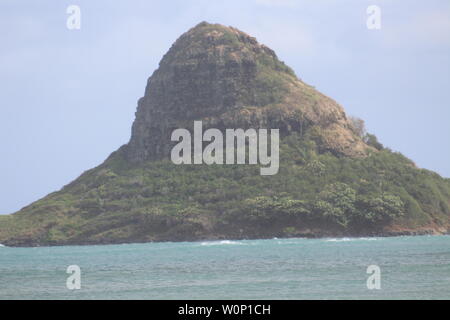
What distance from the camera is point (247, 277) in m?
54.0

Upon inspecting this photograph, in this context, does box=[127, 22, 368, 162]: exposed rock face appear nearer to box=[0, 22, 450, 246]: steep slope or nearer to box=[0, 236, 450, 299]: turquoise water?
box=[0, 22, 450, 246]: steep slope

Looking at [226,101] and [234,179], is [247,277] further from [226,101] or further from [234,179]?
[226,101]

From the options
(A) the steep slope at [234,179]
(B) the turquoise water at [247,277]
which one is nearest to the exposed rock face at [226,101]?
(A) the steep slope at [234,179]

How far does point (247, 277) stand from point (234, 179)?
310 feet

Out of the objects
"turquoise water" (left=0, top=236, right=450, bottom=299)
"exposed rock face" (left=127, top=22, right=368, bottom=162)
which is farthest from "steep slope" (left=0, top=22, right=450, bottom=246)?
"turquoise water" (left=0, top=236, right=450, bottom=299)

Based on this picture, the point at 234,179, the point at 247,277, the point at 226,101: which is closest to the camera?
the point at 247,277

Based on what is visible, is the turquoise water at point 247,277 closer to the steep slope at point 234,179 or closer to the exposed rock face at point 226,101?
the steep slope at point 234,179

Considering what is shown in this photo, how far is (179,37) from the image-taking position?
179 meters

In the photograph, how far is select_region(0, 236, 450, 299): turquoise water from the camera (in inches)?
1780

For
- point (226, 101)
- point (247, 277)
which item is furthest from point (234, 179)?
point (247, 277)

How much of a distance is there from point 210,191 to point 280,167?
13.5 meters

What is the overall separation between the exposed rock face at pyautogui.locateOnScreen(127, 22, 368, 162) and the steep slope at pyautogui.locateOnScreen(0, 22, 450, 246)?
0.77ft
